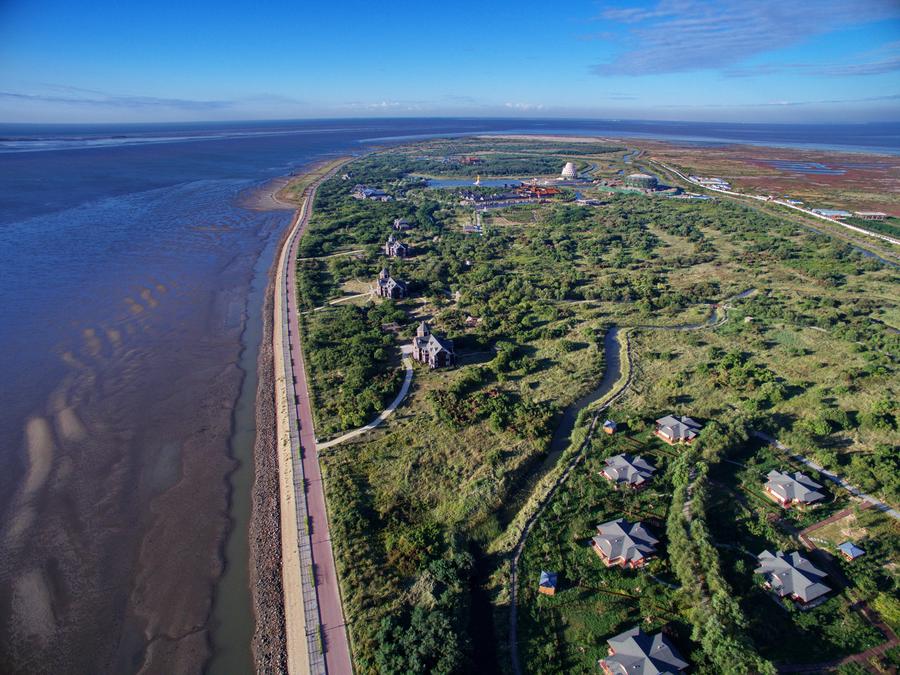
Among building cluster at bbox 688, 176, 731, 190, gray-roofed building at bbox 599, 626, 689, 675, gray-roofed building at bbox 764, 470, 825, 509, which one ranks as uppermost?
building cluster at bbox 688, 176, 731, 190

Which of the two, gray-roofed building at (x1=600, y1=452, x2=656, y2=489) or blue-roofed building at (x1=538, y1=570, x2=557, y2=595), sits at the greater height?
gray-roofed building at (x1=600, y1=452, x2=656, y2=489)

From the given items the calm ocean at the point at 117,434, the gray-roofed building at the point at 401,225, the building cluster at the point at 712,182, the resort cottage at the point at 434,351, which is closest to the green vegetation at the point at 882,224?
the building cluster at the point at 712,182

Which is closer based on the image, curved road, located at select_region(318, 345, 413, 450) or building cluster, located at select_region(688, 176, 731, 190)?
curved road, located at select_region(318, 345, 413, 450)

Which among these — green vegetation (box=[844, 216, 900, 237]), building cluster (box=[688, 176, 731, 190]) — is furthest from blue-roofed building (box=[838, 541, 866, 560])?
building cluster (box=[688, 176, 731, 190])

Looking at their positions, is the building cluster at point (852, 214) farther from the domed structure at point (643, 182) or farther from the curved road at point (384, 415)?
the curved road at point (384, 415)

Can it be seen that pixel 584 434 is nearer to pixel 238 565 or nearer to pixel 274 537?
pixel 274 537

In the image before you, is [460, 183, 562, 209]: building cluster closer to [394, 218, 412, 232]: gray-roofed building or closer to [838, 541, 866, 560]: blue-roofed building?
[394, 218, 412, 232]: gray-roofed building

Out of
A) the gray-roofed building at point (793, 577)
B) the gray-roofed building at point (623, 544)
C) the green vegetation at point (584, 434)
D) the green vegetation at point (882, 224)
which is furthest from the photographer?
the green vegetation at point (882, 224)

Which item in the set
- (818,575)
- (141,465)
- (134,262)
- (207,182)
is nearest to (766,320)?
(818,575)
